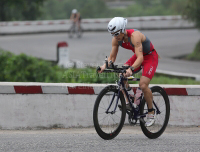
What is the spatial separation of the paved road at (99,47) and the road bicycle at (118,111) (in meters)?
9.46

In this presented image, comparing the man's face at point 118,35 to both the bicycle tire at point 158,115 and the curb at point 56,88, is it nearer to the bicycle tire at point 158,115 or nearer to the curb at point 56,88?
the bicycle tire at point 158,115

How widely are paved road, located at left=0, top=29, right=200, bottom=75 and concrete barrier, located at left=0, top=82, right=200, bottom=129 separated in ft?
29.3

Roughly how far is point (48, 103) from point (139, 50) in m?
2.00

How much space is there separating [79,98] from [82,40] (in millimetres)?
18986

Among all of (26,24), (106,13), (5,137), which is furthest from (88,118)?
(106,13)

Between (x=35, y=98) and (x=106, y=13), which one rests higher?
(x=106, y=13)

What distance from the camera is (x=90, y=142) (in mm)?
6051

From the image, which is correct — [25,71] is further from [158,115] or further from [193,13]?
[193,13]

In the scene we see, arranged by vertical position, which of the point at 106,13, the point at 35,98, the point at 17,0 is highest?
the point at 106,13

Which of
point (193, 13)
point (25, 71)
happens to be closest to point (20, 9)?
point (193, 13)

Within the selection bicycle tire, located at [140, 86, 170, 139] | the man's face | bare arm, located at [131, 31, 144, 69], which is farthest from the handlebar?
bicycle tire, located at [140, 86, 170, 139]

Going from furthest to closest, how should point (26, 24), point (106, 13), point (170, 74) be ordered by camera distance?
point (106, 13) → point (26, 24) → point (170, 74)

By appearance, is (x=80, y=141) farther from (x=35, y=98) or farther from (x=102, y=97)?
(x=35, y=98)

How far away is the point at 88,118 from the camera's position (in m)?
7.30
